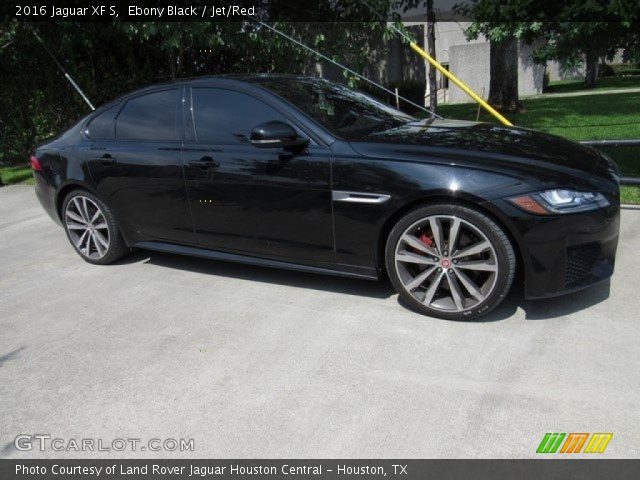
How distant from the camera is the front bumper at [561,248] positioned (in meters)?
3.39

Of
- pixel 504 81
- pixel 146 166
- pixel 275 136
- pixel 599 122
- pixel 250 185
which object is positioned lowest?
pixel 599 122

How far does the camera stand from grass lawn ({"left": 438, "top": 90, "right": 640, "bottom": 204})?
24.9 feet

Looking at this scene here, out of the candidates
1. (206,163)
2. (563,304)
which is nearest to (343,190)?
(206,163)

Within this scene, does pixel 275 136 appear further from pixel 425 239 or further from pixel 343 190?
pixel 425 239

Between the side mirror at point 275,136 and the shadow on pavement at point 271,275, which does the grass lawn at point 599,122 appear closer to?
the shadow on pavement at point 271,275

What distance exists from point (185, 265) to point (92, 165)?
116 cm

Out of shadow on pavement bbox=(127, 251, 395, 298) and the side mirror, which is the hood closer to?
the side mirror

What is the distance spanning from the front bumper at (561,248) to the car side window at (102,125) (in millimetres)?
3395

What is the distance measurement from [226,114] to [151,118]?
78 cm

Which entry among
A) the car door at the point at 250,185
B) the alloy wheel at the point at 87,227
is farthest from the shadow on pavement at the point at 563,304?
the alloy wheel at the point at 87,227

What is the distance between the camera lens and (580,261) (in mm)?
3510

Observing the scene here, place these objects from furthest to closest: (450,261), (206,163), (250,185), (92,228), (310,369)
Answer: (92,228), (206,163), (250,185), (450,261), (310,369)

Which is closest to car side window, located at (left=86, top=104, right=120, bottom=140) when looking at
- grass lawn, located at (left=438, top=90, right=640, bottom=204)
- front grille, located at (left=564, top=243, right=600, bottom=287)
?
front grille, located at (left=564, top=243, right=600, bottom=287)

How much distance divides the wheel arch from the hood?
233 millimetres
